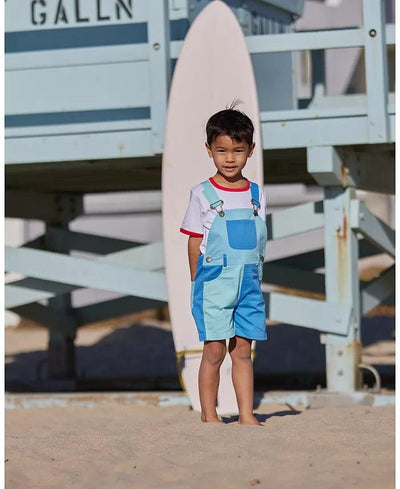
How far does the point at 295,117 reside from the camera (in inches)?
247

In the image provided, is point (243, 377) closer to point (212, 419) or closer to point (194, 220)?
point (212, 419)

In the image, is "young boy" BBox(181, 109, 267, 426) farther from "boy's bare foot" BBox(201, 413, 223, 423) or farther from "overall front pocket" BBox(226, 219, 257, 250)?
"boy's bare foot" BBox(201, 413, 223, 423)

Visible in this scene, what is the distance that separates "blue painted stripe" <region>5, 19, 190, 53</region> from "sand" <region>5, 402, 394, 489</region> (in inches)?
129

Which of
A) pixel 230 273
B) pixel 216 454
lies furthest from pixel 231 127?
pixel 216 454

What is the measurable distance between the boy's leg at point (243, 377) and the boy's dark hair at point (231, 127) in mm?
835

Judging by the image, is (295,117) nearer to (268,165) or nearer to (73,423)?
(268,165)

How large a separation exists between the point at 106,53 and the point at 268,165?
1504 millimetres

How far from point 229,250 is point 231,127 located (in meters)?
0.50

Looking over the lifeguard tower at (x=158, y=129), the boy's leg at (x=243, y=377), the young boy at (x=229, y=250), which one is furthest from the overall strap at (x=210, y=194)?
the lifeguard tower at (x=158, y=129)

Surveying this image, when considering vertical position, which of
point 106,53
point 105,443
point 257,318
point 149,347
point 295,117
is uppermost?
point 106,53

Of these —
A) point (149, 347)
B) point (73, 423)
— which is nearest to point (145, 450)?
point (73, 423)

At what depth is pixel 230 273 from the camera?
4477 millimetres

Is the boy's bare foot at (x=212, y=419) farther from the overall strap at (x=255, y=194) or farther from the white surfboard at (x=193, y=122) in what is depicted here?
the white surfboard at (x=193, y=122)

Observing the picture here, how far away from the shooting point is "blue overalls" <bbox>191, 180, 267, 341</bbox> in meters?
4.46
